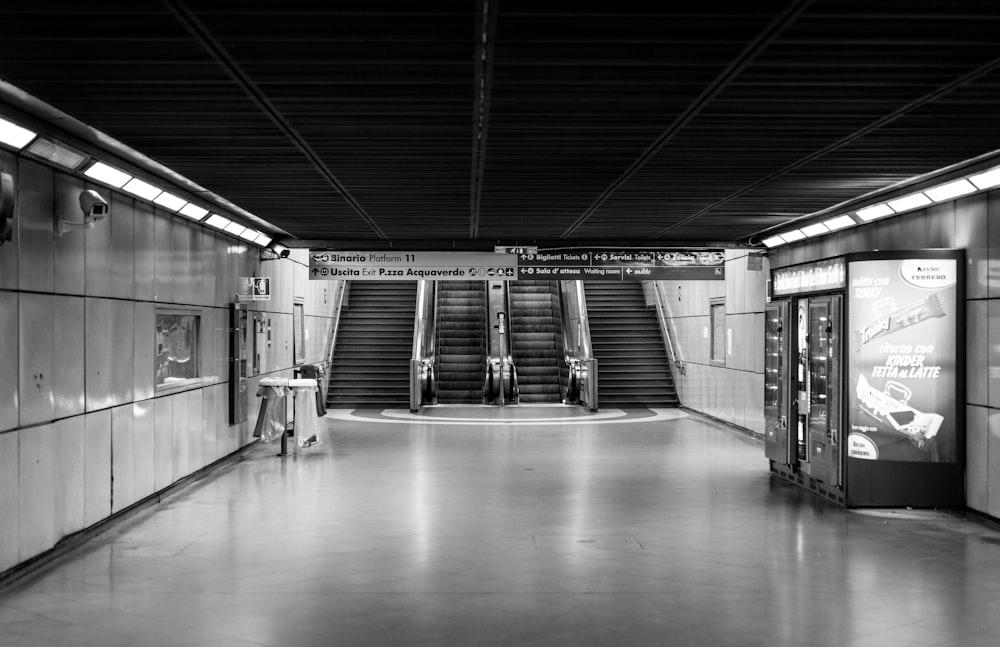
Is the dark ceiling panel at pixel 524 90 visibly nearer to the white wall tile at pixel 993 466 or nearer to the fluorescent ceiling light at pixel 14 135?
the fluorescent ceiling light at pixel 14 135

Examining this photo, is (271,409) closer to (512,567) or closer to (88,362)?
(88,362)

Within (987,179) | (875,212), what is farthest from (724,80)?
(875,212)

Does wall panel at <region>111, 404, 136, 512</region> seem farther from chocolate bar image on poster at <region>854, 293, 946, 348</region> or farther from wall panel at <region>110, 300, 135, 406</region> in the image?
chocolate bar image on poster at <region>854, 293, 946, 348</region>

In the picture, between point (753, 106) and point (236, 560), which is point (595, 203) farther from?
point (236, 560)

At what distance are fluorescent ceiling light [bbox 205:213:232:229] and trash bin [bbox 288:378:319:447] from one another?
8.15ft

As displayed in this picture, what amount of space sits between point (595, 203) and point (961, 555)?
495cm

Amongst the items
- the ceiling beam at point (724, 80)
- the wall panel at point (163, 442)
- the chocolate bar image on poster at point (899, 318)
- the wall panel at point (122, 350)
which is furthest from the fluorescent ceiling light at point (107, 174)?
the chocolate bar image on poster at point (899, 318)

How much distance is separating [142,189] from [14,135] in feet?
7.64

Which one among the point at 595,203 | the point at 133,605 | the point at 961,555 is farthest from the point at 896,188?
the point at 133,605

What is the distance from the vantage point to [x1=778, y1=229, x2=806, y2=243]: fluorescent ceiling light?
11852mm

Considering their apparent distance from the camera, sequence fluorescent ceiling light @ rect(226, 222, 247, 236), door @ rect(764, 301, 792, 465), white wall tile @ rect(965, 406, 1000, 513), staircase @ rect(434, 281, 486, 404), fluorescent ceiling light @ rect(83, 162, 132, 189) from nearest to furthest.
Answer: fluorescent ceiling light @ rect(83, 162, 132, 189) < white wall tile @ rect(965, 406, 1000, 513) < door @ rect(764, 301, 792, 465) < fluorescent ceiling light @ rect(226, 222, 247, 236) < staircase @ rect(434, 281, 486, 404)

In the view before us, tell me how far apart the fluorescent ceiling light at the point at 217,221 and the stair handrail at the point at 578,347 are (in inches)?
361

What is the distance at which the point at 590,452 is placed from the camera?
12.3 meters

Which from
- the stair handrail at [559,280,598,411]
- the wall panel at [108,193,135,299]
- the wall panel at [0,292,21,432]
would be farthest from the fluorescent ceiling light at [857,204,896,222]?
the stair handrail at [559,280,598,411]
